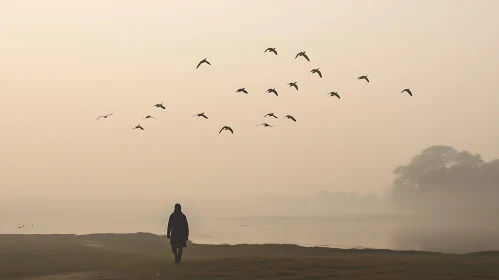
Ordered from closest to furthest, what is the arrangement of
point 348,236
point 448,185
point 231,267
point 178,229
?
point 231,267, point 178,229, point 348,236, point 448,185

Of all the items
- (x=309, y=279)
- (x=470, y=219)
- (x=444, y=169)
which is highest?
(x=444, y=169)

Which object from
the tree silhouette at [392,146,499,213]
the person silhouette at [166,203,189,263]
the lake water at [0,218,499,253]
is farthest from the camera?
the tree silhouette at [392,146,499,213]

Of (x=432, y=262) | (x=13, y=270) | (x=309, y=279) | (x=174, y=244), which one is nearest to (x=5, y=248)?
(x=13, y=270)

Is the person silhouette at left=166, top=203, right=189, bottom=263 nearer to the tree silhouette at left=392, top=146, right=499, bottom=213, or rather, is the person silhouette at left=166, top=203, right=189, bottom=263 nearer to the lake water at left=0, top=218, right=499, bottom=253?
the lake water at left=0, top=218, right=499, bottom=253

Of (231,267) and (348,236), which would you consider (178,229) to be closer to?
(231,267)

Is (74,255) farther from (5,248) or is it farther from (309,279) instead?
(309,279)

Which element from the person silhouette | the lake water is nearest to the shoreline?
the person silhouette

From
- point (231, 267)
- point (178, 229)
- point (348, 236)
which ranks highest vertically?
point (348, 236)

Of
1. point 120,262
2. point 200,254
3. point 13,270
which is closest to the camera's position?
point 13,270

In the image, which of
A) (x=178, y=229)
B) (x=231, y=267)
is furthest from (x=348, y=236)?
(x=231, y=267)

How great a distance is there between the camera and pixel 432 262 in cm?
2814

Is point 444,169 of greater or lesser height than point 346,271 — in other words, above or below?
above

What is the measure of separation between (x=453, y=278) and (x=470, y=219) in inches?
6503

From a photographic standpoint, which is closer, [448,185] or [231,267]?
[231,267]
